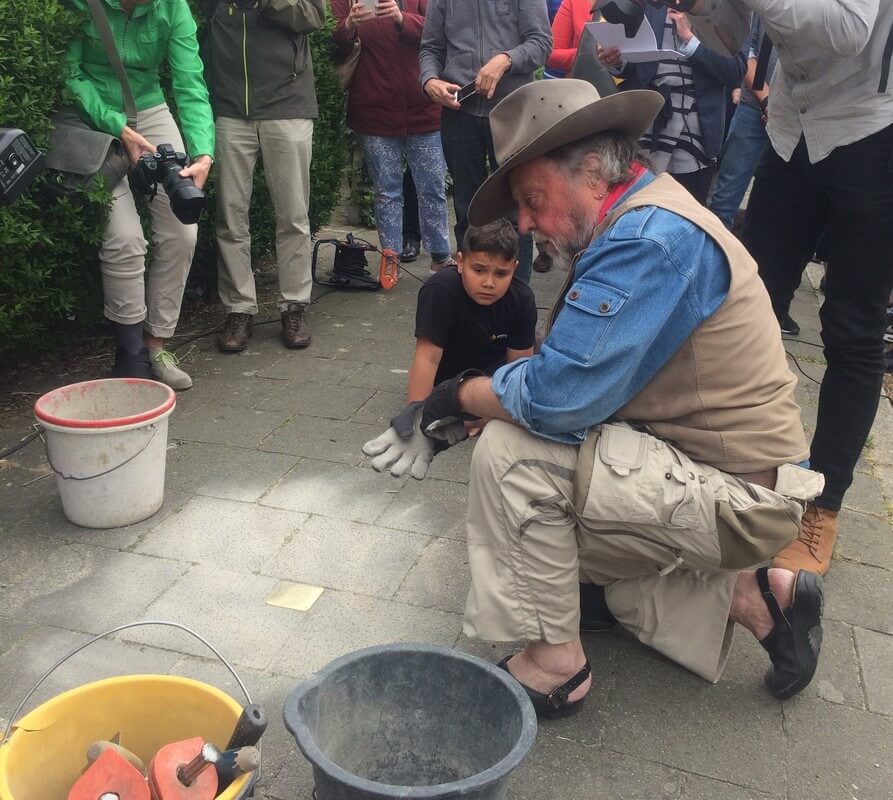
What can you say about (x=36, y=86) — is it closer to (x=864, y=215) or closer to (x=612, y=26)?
(x=612, y=26)

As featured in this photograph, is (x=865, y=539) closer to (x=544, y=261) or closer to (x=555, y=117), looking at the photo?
(x=544, y=261)

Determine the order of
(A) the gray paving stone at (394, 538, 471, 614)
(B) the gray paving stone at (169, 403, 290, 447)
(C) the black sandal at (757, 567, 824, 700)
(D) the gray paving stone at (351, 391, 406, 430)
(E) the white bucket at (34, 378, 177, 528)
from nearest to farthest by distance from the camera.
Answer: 1. (C) the black sandal at (757, 567, 824, 700)
2. (A) the gray paving stone at (394, 538, 471, 614)
3. (E) the white bucket at (34, 378, 177, 528)
4. (B) the gray paving stone at (169, 403, 290, 447)
5. (D) the gray paving stone at (351, 391, 406, 430)

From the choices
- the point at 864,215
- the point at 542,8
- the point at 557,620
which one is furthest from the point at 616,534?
the point at 542,8

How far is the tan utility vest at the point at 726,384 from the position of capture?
2.14m

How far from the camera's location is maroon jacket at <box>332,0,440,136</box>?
5777 mm

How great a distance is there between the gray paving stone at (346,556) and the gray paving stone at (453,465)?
48cm

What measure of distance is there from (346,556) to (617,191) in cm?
147

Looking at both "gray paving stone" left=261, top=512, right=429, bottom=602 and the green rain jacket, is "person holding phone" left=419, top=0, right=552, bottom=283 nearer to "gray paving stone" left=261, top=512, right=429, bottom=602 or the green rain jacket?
the green rain jacket

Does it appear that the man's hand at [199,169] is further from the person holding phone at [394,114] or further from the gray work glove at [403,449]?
the gray work glove at [403,449]

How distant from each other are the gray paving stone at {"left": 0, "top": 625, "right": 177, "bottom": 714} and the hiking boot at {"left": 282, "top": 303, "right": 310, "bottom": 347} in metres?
2.58

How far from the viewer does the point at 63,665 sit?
247 cm

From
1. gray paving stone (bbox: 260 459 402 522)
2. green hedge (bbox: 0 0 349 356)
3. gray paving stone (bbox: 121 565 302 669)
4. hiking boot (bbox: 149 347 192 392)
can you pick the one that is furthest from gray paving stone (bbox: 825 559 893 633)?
green hedge (bbox: 0 0 349 356)

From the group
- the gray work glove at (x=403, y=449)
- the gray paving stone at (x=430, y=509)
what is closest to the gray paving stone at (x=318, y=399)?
the gray paving stone at (x=430, y=509)

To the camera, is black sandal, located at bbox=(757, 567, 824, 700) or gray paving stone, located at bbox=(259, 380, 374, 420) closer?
black sandal, located at bbox=(757, 567, 824, 700)
